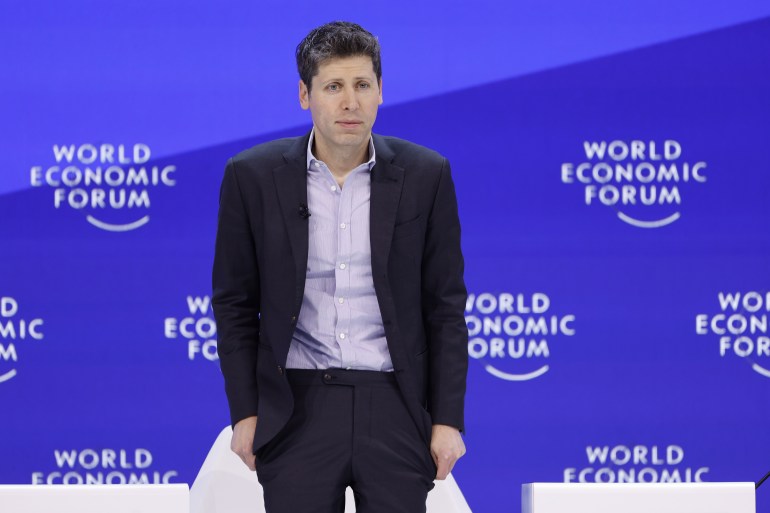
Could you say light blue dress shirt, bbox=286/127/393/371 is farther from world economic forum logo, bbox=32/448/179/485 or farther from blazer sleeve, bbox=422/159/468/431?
world economic forum logo, bbox=32/448/179/485

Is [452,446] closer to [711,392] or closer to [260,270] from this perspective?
[260,270]

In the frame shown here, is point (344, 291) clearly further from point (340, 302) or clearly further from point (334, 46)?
point (334, 46)

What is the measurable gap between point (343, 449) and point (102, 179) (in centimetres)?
192

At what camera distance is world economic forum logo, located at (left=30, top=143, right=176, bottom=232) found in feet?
11.9

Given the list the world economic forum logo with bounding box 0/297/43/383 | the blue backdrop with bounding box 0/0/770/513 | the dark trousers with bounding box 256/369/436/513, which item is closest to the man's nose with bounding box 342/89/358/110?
the dark trousers with bounding box 256/369/436/513

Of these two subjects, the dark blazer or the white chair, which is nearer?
the dark blazer

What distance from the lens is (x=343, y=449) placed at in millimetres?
2029

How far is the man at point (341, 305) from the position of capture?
6.69ft

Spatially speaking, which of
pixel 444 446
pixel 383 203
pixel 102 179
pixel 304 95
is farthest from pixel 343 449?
pixel 102 179

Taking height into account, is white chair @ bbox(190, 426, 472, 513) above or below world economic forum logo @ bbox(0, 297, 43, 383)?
below

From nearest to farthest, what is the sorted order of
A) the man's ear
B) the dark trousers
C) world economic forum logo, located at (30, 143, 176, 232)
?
the dark trousers, the man's ear, world economic forum logo, located at (30, 143, 176, 232)

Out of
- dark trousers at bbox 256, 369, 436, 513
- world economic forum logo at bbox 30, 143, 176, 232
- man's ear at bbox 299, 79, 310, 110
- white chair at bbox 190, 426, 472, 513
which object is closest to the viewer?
dark trousers at bbox 256, 369, 436, 513

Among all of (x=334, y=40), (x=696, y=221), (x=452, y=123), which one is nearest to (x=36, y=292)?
(x=452, y=123)

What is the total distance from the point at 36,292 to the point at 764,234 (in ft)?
8.15
